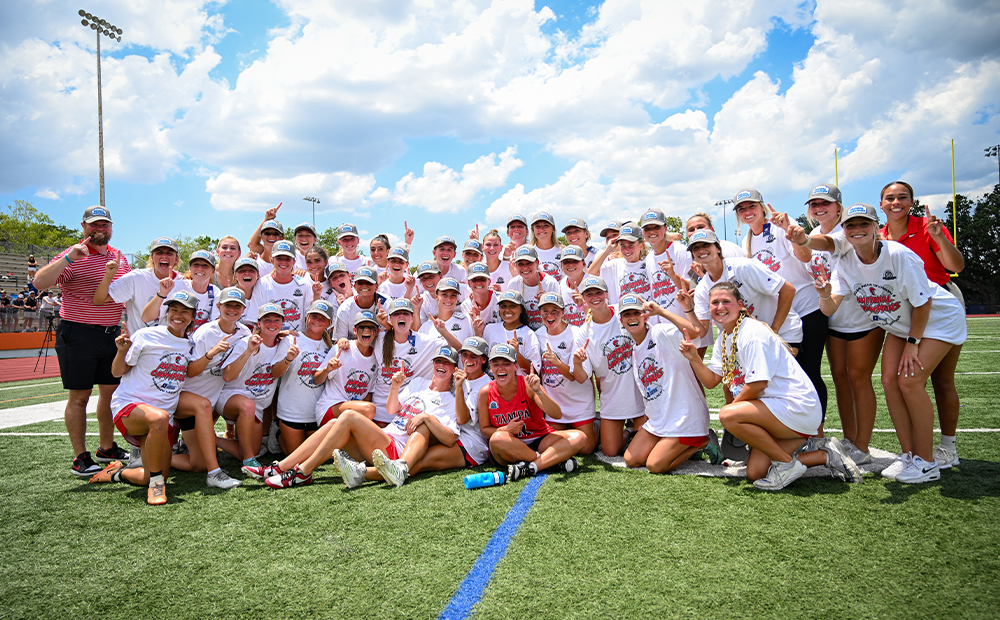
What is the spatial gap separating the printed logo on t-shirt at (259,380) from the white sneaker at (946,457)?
625cm

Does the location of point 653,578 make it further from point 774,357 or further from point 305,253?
point 305,253

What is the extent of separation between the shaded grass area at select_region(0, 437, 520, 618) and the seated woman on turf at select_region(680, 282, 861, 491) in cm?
198

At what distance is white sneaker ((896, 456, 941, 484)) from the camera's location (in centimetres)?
403

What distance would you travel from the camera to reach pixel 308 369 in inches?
221

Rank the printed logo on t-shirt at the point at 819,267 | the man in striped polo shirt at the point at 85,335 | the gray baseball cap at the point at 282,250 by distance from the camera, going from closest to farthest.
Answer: the printed logo on t-shirt at the point at 819,267
the man in striped polo shirt at the point at 85,335
the gray baseball cap at the point at 282,250

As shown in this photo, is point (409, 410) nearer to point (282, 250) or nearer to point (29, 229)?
point (282, 250)

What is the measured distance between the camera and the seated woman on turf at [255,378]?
5277mm

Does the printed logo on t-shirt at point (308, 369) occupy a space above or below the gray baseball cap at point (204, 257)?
below

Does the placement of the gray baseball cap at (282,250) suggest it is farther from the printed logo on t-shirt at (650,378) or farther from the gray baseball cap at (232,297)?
the printed logo on t-shirt at (650,378)

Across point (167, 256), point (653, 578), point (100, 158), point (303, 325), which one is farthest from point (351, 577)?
point (100, 158)

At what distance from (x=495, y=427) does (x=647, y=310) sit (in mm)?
1816

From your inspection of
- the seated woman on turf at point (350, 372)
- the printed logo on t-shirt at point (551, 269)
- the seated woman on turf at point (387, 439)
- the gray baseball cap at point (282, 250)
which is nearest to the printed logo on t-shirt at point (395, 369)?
the seated woman on turf at point (350, 372)

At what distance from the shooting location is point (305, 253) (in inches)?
283

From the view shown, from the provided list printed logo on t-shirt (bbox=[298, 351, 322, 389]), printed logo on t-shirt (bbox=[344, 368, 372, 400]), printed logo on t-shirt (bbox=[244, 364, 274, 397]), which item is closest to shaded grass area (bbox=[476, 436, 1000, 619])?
printed logo on t-shirt (bbox=[344, 368, 372, 400])
